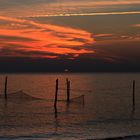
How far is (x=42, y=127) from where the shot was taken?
3488 centimetres

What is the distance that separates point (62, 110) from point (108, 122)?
1598cm

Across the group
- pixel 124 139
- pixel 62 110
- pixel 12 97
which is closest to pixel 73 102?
pixel 62 110

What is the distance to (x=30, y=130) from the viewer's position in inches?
1280

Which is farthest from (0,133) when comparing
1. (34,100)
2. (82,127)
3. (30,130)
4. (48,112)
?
(34,100)

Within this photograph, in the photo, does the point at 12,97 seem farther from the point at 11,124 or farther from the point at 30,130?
the point at 30,130

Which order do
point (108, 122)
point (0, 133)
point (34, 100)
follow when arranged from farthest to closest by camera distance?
point (34, 100)
point (108, 122)
point (0, 133)

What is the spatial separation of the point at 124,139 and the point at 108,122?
17.6 m

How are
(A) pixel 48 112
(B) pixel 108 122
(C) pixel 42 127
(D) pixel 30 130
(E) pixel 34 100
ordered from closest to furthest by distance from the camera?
(D) pixel 30 130 < (C) pixel 42 127 < (B) pixel 108 122 < (A) pixel 48 112 < (E) pixel 34 100

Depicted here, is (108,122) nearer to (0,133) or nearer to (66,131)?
(66,131)

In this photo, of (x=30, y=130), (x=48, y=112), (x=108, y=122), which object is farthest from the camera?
(x=48, y=112)

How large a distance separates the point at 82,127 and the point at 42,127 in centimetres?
359

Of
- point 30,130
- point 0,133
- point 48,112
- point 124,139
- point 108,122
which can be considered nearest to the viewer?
point 124,139

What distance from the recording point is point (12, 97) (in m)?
69.9

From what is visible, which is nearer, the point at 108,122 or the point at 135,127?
the point at 135,127
